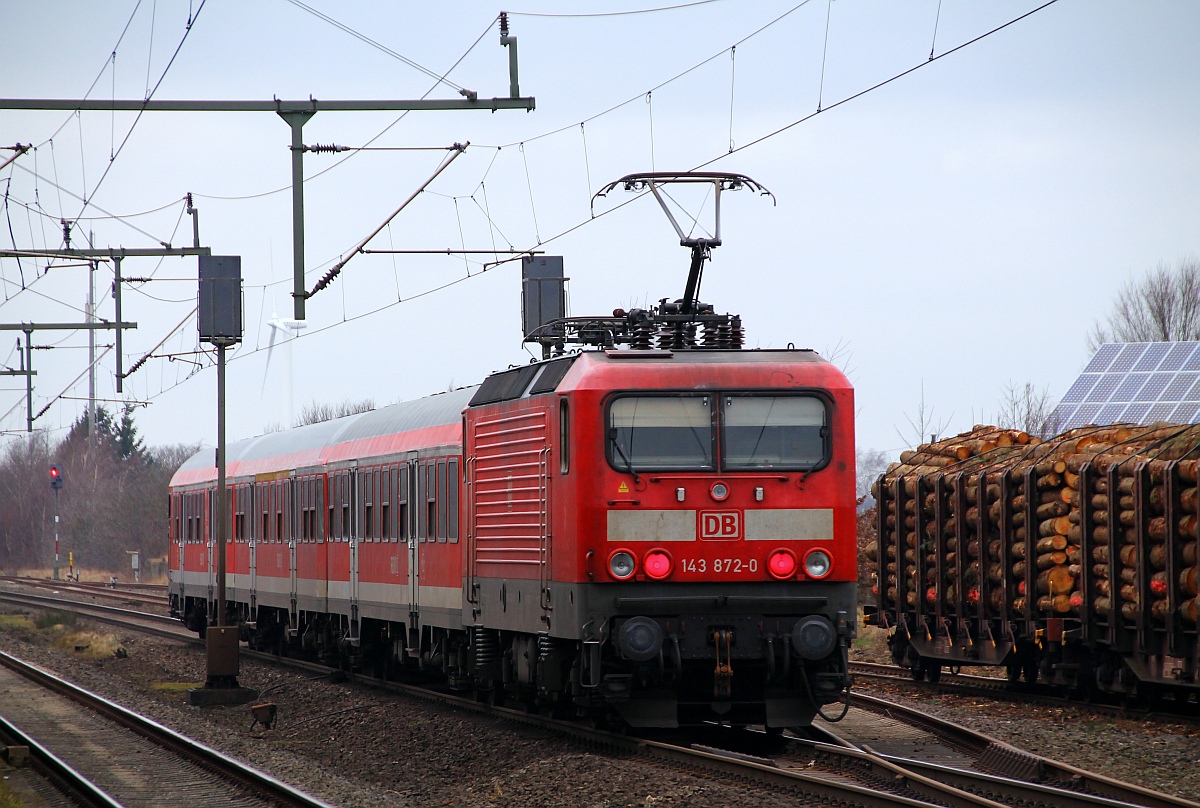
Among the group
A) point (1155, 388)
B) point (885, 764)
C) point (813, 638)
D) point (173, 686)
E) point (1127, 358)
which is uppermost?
point (1127, 358)

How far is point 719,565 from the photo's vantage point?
41.8 feet

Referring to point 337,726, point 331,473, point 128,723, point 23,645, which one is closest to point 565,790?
point 337,726

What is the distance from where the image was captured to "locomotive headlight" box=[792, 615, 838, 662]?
12547 mm

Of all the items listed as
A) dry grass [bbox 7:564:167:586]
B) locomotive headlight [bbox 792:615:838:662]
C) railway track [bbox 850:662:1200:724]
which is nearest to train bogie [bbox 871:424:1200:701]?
railway track [bbox 850:662:1200:724]

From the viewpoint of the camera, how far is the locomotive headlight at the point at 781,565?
12.8m

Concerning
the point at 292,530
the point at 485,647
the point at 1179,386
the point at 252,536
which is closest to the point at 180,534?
the point at 252,536

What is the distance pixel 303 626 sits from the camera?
2564cm

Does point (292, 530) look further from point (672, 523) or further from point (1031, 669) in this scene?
point (672, 523)

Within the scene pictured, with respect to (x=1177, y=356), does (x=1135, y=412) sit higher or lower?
lower

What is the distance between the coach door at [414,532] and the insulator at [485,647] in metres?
2.68

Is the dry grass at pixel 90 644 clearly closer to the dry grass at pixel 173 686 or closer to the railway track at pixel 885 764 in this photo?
the dry grass at pixel 173 686

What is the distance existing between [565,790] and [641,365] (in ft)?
11.4

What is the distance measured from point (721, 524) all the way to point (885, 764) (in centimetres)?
229

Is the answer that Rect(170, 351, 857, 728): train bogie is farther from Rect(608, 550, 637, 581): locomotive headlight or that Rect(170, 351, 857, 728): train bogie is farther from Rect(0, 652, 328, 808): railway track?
Rect(0, 652, 328, 808): railway track
